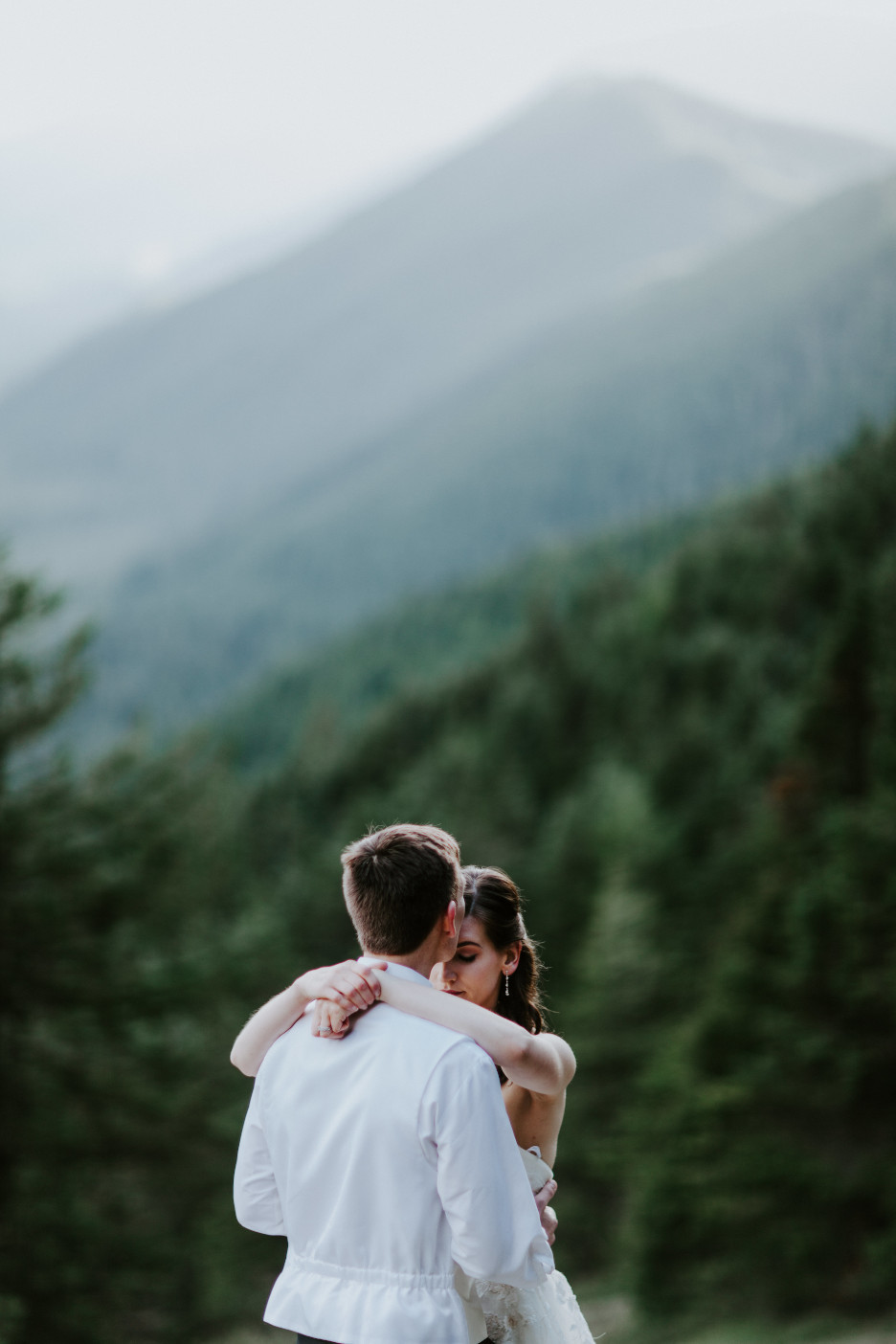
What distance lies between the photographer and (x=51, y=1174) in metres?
16.2

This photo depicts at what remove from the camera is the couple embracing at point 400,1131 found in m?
1.69

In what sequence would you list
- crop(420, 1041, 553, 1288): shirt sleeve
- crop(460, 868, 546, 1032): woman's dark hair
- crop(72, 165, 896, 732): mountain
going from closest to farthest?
crop(420, 1041, 553, 1288): shirt sleeve → crop(460, 868, 546, 1032): woman's dark hair → crop(72, 165, 896, 732): mountain

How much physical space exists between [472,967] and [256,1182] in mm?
500

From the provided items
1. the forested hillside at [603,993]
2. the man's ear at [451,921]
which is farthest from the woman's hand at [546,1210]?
the forested hillside at [603,993]

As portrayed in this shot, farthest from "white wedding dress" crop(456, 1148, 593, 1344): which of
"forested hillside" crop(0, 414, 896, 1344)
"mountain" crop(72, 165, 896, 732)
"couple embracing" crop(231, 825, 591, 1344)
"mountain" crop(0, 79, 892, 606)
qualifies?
"mountain" crop(0, 79, 892, 606)

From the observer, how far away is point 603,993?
2502cm

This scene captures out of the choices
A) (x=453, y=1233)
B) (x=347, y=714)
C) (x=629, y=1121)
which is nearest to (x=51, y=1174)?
(x=629, y=1121)

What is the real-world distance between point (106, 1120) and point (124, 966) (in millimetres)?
1991

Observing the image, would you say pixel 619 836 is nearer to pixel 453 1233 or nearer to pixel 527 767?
pixel 527 767

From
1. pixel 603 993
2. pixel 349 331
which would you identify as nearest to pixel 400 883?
pixel 603 993

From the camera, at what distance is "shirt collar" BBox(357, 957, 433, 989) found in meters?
1.80

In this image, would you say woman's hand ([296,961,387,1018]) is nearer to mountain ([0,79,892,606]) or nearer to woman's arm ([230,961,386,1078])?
woman's arm ([230,961,386,1078])

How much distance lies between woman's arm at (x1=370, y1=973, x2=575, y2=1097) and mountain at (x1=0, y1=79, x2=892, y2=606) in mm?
126909

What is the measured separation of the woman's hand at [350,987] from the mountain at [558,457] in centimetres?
5598
